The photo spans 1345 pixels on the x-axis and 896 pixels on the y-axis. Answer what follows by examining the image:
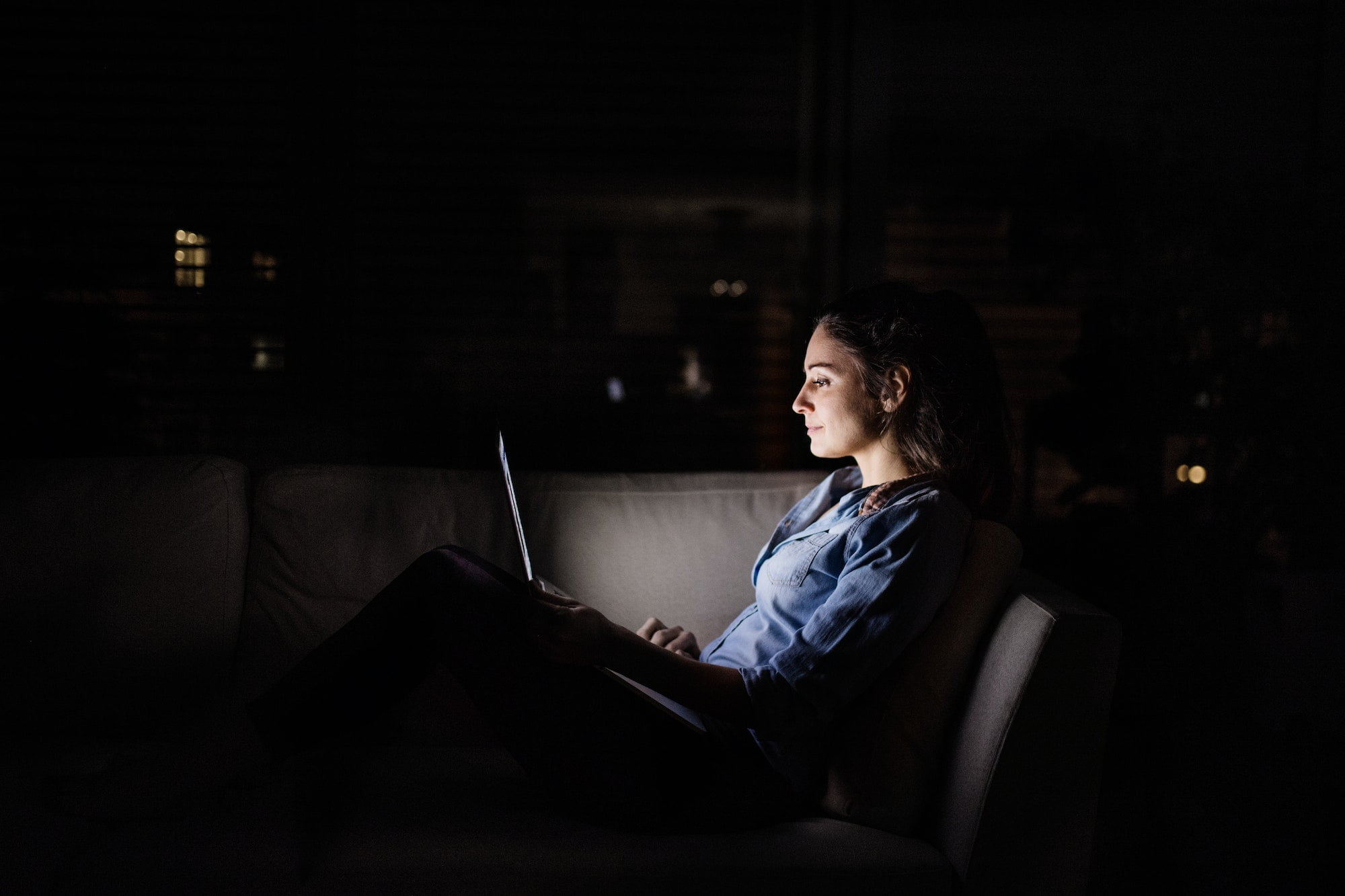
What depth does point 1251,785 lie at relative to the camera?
7.02 ft

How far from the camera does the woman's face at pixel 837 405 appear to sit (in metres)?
1.48

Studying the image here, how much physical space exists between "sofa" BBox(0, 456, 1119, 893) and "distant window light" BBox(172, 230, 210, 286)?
0.66m

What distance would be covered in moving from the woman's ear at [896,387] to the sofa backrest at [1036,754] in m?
0.37

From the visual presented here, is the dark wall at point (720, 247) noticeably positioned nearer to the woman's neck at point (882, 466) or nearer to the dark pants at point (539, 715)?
the woman's neck at point (882, 466)

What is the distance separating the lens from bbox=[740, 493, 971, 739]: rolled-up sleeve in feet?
3.93

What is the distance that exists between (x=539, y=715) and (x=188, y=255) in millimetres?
1654

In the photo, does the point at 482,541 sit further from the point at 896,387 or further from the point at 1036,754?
the point at 1036,754

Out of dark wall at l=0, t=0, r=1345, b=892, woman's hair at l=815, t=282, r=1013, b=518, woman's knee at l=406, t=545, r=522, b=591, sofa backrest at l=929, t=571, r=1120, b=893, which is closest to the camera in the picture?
sofa backrest at l=929, t=571, r=1120, b=893

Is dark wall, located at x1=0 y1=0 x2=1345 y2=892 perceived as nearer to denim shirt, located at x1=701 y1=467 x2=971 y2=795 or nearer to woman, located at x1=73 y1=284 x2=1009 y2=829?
woman, located at x1=73 y1=284 x2=1009 y2=829

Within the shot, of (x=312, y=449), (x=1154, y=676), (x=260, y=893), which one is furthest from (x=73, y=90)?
(x=1154, y=676)

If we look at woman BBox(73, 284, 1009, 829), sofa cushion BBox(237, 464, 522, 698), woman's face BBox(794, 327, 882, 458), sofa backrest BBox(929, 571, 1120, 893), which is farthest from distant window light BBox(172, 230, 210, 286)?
sofa backrest BBox(929, 571, 1120, 893)

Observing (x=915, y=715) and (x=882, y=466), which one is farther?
(x=882, y=466)

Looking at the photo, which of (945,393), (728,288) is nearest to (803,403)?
(945,393)

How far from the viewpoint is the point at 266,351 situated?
2.28m
